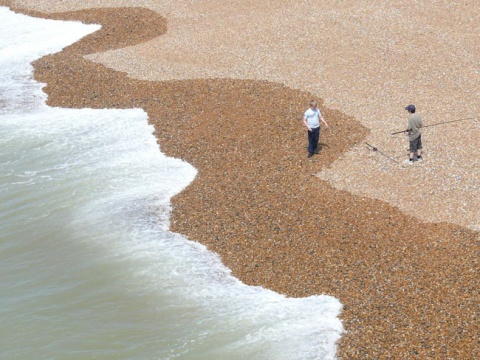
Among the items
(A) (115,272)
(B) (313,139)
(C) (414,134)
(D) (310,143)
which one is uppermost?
(C) (414,134)

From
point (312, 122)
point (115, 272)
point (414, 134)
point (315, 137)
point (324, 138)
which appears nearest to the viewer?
point (115, 272)

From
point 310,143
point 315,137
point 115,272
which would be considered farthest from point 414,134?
point 115,272

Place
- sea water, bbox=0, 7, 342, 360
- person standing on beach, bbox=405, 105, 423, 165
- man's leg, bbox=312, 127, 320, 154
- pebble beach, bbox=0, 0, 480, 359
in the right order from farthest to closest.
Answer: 1. man's leg, bbox=312, 127, 320, 154
2. person standing on beach, bbox=405, 105, 423, 165
3. pebble beach, bbox=0, 0, 480, 359
4. sea water, bbox=0, 7, 342, 360

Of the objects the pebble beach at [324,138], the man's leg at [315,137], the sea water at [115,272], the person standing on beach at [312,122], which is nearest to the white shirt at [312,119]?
the person standing on beach at [312,122]

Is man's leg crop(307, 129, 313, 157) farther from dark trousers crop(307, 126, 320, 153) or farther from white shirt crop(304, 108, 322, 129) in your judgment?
white shirt crop(304, 108, 322, 129)

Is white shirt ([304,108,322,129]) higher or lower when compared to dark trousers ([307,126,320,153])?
higher

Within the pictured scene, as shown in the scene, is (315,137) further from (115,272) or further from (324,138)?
(115,272)

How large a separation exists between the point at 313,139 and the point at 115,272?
23.7 ft

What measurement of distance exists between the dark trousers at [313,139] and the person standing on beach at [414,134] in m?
2.55

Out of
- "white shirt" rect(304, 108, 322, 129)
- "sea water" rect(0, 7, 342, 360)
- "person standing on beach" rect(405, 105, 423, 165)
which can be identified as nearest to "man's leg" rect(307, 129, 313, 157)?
"white shirt" rect(304, 108, 322, 129)

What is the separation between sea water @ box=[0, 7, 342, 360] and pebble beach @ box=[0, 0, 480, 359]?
65cm

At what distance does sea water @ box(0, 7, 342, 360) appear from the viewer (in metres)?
12.8

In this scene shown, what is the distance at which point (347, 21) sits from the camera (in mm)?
28516

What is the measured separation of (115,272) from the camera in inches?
597
